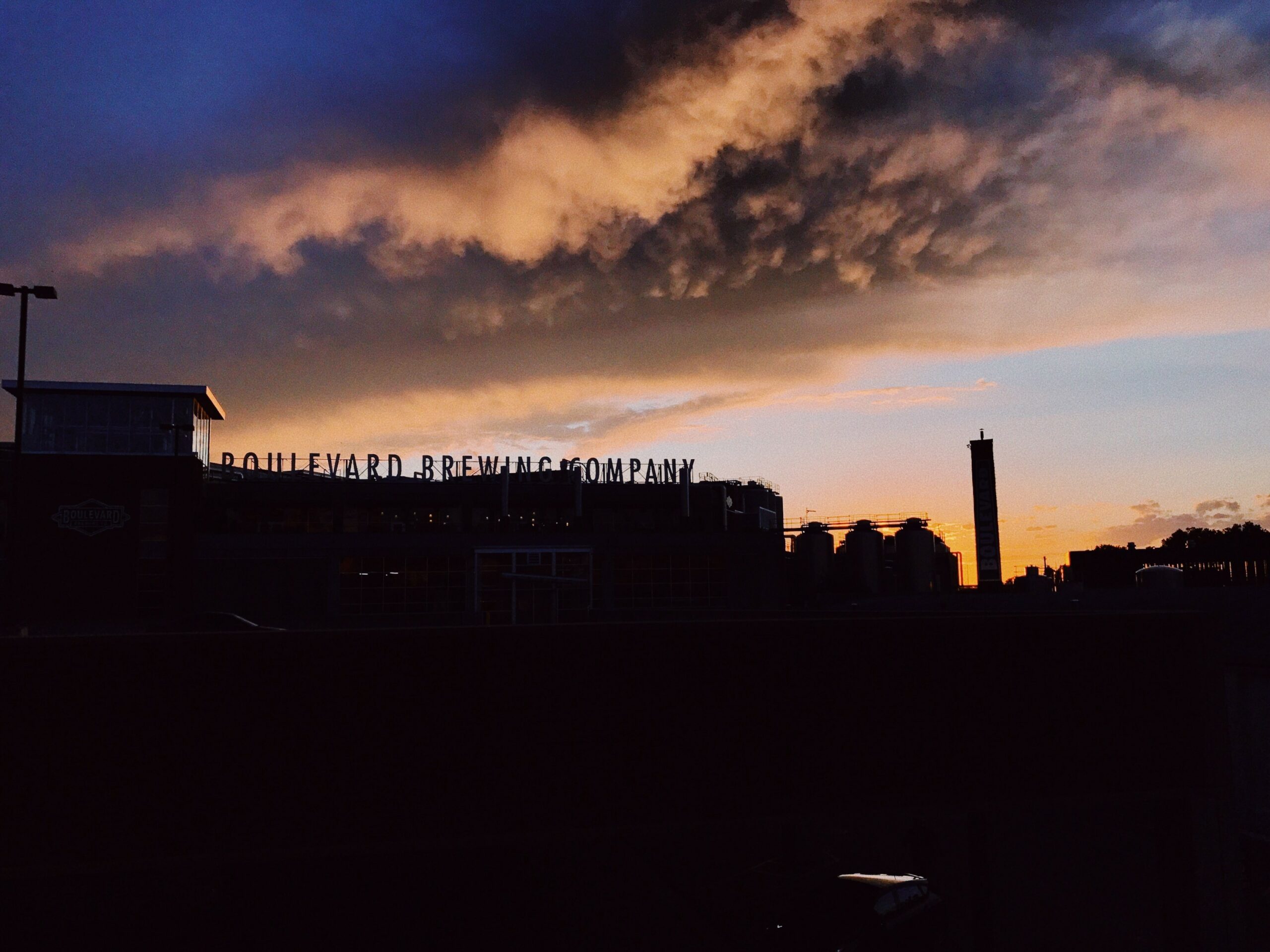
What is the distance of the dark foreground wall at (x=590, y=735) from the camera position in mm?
11742

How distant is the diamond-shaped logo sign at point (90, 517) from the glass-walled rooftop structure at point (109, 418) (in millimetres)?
3484

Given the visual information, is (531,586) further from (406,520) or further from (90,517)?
(90,517)

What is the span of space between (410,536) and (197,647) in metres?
51.1

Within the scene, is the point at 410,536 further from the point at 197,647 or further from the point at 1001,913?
the point at 197,647

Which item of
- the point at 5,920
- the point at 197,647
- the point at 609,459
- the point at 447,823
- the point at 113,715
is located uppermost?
the point at 609,459

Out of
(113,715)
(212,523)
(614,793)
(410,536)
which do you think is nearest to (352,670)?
(113,715)

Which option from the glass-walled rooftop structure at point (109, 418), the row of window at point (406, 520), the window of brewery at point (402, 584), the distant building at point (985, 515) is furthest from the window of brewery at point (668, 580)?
the glass-walled rooftop structure at point (109, 418)

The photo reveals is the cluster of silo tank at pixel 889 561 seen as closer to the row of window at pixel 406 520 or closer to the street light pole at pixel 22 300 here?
the row of window at pixel 406 520

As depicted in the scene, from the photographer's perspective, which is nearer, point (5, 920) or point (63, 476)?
point (5, 920)

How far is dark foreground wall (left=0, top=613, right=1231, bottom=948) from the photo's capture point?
11742mm

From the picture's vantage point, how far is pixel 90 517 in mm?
53844

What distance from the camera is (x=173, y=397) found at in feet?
189

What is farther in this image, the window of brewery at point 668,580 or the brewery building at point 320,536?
the window of brewery at point 668,580

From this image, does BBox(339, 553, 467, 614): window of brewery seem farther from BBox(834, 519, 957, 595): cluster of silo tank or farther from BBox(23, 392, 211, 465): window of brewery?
BBox(834, 519, 957, 595): cluster of silo tank
